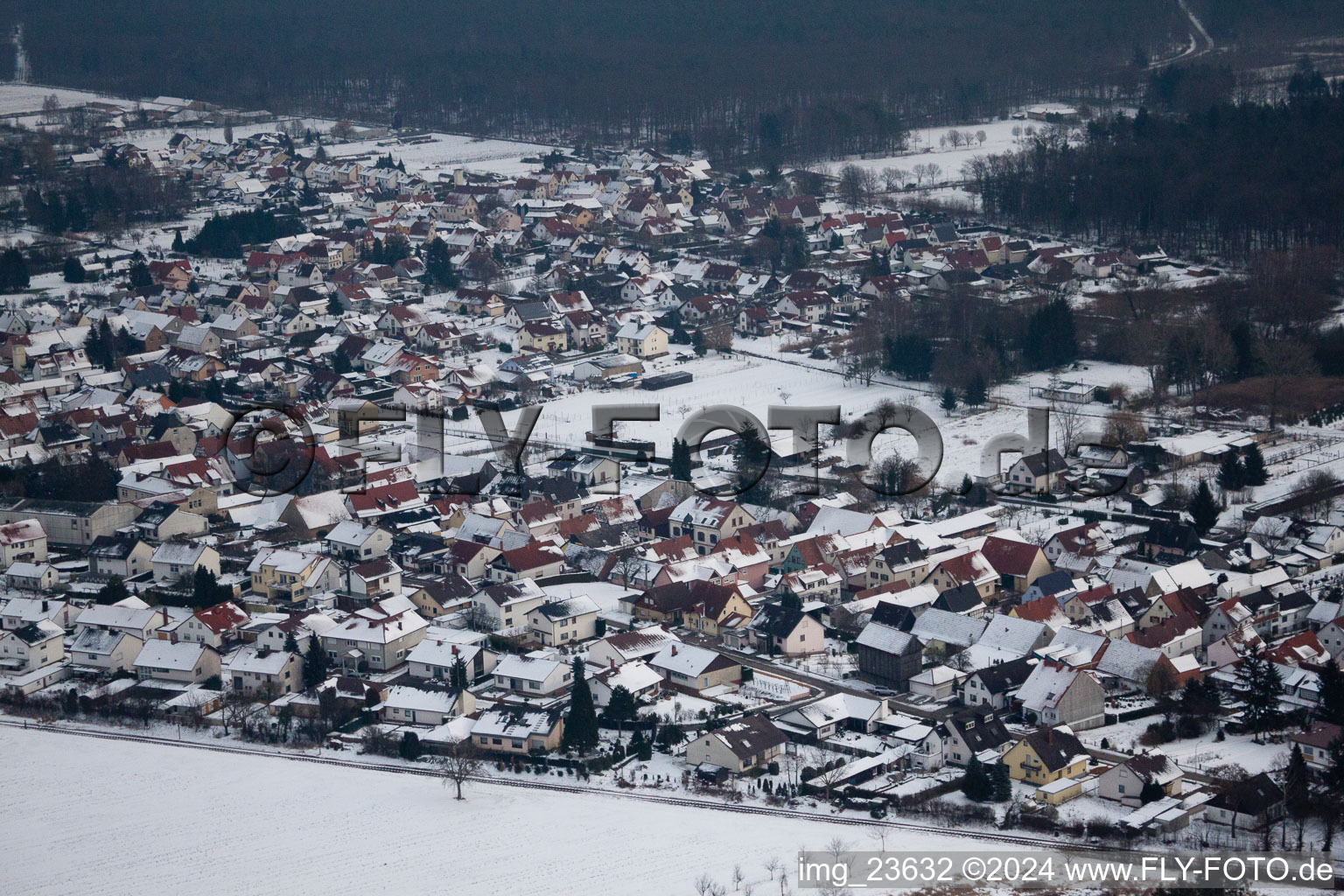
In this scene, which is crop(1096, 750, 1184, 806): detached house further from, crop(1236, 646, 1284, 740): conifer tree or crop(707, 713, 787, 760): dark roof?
crop(707, 713, 787, 760): dark roof

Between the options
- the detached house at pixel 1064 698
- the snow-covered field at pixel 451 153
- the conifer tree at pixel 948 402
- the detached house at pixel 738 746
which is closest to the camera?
the detached house at pixel 738 746

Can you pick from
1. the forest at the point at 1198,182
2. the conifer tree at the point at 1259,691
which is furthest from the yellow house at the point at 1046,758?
the forest at the point at 1198,182

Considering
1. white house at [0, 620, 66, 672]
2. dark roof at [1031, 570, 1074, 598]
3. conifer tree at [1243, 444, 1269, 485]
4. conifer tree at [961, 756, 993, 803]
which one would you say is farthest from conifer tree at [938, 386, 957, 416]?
white house at [0, 620, 66, 672]

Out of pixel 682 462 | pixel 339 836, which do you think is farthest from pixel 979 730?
pixel 682 462

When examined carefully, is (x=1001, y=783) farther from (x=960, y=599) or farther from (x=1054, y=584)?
(x=1054, y=584)

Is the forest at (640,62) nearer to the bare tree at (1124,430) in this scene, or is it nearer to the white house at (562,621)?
the bare tree at (1124,430)

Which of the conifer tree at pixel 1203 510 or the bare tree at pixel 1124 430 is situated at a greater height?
the bare tree at pixel 1124 430

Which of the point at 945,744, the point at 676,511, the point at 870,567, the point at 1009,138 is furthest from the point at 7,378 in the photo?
the point at 1009,138
